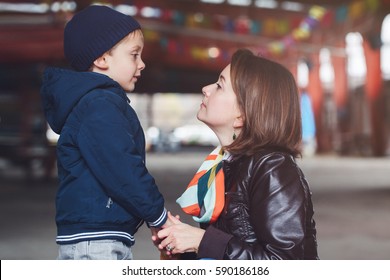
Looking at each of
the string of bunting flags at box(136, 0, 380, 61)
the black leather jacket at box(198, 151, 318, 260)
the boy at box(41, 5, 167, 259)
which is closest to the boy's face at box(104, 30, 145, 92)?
the boy at box(41, 5, 167, 259)

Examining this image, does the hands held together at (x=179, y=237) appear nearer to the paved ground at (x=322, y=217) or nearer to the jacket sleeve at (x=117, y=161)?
the jacket sleeve at (x=117, y=161)

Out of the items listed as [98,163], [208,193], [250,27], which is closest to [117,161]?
[98,163]

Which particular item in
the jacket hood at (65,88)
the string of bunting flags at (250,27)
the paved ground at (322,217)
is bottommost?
the paved ground at (322,217)

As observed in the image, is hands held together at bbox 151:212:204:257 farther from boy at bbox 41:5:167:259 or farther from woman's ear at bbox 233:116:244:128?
woman's ear at bbox 233:116:244:128

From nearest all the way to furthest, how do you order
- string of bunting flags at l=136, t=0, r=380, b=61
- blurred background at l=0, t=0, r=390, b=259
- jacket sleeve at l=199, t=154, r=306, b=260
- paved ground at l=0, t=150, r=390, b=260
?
jacket sleeve at l=199, t=154, r=306, b=260
paved ground at l=0, t=150, r=390, b=260
blurred background at l=0, t=0, r=390, b=259
string of bunting flags at l=136, t=0, r=380, b=61

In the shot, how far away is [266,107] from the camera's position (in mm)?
859

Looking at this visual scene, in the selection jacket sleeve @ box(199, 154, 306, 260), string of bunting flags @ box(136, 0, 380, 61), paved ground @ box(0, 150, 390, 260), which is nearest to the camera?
jacket sleeve @ box(199, 154, 306, 260)

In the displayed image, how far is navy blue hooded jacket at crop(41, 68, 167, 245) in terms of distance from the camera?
2.85 feet

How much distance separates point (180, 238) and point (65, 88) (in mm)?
278

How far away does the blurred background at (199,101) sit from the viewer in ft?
10.2

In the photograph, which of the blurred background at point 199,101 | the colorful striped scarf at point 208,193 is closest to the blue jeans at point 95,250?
the colorful striped scarf at point 208,193

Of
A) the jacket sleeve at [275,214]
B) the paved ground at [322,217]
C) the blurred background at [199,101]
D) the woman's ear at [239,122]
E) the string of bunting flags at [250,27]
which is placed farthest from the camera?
the string of bunting flags at [250,27]

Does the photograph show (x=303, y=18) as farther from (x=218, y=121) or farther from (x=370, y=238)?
(x=218, y=121)

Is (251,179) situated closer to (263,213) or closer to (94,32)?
(263,213)
